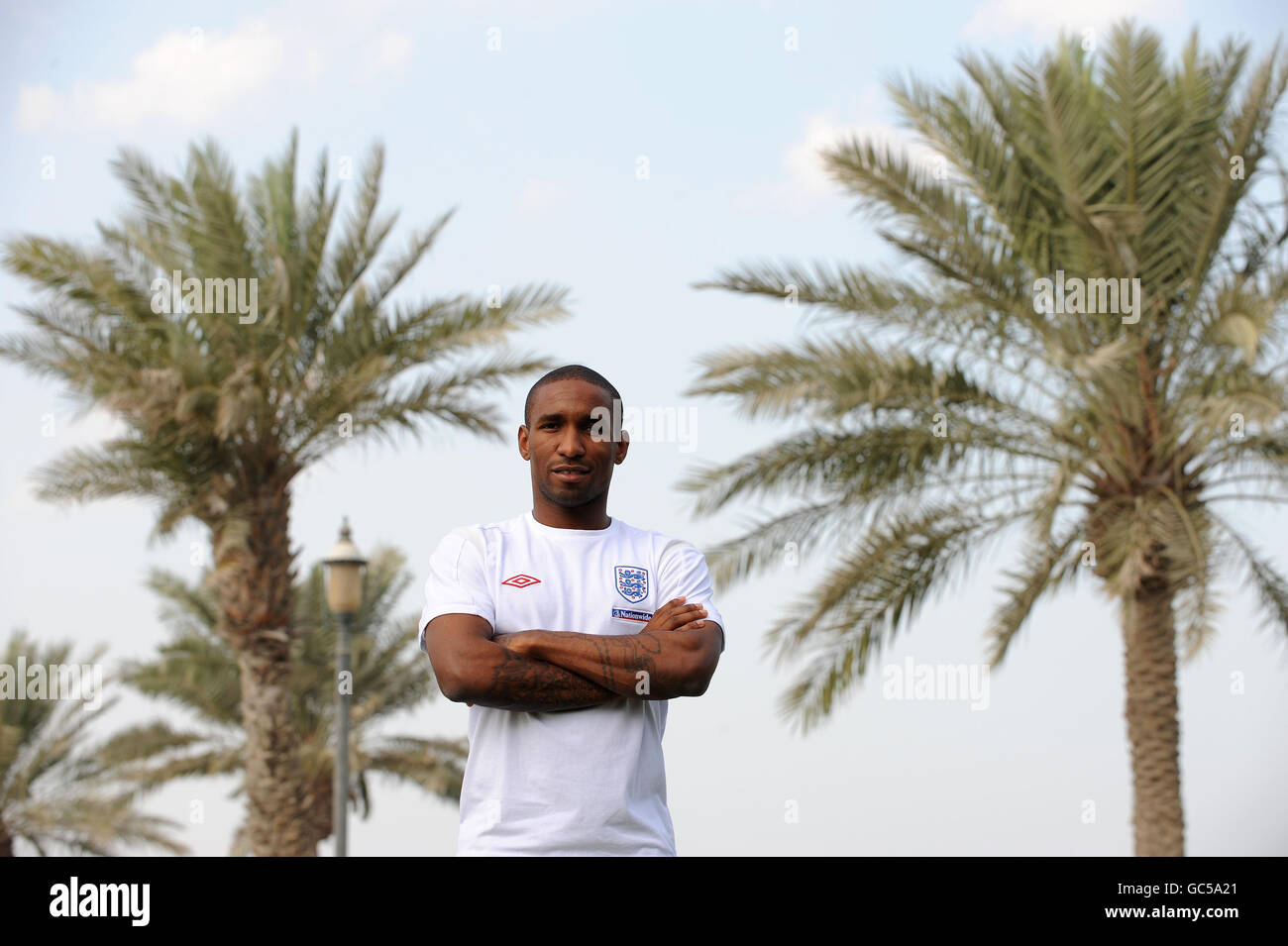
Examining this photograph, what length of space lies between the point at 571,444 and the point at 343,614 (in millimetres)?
10892

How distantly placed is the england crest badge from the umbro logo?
18cm

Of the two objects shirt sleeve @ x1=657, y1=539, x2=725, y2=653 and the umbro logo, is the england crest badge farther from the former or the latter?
the umbro logo

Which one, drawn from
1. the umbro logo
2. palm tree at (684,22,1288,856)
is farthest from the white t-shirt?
palm tree at (684,22,1288,856)

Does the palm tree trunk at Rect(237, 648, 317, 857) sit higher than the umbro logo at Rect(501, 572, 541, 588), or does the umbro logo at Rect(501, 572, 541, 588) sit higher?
the umbro logo at Rect(501, 572, 541, 588)

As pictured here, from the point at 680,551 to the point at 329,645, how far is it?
788 inches

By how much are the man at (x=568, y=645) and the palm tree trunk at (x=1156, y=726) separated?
1038 cm

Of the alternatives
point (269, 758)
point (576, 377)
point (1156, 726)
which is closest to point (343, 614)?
point (269, 758)

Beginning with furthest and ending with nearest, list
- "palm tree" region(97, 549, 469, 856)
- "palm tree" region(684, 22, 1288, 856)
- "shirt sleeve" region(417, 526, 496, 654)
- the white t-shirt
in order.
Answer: "palm tree" region(97, 549, 469, 856) < "palm tree" region(684, 22, 1288, 856) < "shirt sleeve" region(417, 526, 496, 654) < the white t-shirt

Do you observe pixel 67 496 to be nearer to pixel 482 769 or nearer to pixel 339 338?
pixel 339 338

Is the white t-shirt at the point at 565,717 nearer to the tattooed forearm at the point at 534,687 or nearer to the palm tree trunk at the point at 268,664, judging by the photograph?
the tattooed forearm at the point at 534,687

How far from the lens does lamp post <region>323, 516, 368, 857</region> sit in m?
13.2

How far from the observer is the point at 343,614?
13.6 meters
